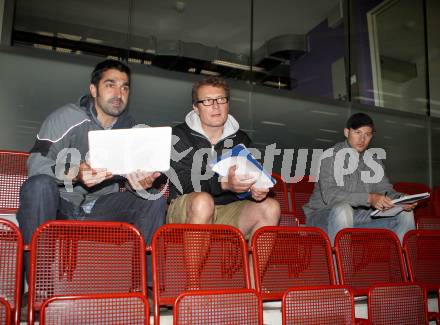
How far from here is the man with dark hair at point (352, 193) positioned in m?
2.77

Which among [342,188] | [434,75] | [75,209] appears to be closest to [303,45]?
[434,75]

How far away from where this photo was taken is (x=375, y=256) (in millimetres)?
2396

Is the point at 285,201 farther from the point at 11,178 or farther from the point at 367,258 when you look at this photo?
the point at 11,178

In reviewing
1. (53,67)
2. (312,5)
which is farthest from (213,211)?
(312,5)

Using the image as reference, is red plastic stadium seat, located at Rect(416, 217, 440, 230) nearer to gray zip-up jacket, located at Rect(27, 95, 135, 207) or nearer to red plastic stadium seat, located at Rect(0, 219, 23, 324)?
gray zip-up jacket, located at Rect(27, 95, 135, 207)

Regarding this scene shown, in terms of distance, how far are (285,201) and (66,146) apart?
1685 millimetres

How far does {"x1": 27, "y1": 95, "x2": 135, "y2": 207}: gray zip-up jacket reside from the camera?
6.94 feet

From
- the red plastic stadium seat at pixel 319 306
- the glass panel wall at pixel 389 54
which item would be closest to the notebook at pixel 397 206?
the red plastic stadium seat at pixel 319 306

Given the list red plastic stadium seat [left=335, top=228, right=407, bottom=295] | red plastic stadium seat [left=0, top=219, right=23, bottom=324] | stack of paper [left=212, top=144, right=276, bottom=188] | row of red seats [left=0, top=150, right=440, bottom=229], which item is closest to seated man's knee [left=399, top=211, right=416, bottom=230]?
row of red seats [left=0, top=150, right=440, bottom=229]

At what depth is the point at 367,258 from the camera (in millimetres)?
2373

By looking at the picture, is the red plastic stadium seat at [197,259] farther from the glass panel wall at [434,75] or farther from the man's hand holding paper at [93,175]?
the glass panel wall at [434,75]

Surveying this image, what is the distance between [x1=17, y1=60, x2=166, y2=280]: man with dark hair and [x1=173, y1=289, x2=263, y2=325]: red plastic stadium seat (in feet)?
1.62

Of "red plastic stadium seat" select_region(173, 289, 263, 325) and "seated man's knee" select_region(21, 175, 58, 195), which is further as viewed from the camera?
"seated man's knee" select_region(21, 175, 58, 195)

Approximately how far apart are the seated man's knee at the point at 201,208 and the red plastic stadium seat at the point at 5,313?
89 cm
